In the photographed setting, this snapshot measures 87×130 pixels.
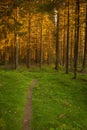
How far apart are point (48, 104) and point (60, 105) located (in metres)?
0.82

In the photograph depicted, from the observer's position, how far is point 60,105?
64.4 feet

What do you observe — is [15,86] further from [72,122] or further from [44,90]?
[72,122]

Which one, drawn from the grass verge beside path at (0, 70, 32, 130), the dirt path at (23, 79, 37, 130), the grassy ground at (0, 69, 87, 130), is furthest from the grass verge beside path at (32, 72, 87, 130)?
the grass verge beside path at (0, 70, 32, 130)

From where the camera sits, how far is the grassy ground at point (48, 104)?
16.0 metres

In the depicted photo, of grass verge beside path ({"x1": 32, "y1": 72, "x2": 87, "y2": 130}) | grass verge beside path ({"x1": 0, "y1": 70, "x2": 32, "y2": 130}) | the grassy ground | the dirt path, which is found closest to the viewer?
the dirt path

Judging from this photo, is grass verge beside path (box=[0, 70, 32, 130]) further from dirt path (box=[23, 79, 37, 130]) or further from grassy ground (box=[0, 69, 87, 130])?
dirt path (box=[23, 79, 37, 130])

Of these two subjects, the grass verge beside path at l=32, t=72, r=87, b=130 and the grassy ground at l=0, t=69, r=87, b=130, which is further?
the grass verge beside path at l=32, t=72, r=87, b=130

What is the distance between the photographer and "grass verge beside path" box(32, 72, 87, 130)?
16188mm

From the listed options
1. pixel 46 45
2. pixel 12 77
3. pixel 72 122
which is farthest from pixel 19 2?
pixel 46 45

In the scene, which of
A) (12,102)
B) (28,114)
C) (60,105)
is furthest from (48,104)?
(28,114)

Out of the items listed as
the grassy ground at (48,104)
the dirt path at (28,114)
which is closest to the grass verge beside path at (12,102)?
the grassy ground at (48,104)

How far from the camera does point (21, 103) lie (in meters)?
19.2

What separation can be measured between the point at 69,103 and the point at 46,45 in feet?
130

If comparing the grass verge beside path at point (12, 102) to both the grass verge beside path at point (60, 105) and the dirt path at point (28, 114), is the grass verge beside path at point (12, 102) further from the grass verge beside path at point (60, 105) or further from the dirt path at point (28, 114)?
the grass verge beside path at point (60, 105)
